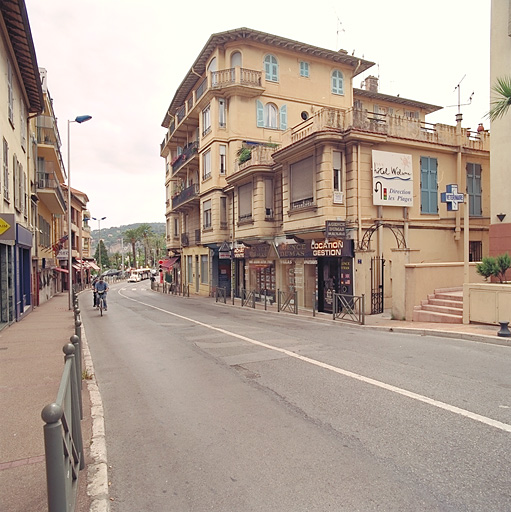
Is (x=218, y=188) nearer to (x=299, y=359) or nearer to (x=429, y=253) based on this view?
(x=429, y=253)

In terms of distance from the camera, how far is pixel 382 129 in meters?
17.7

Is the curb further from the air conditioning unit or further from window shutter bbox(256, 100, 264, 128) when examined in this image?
window shutter bbox(256, 100, 264, 128)

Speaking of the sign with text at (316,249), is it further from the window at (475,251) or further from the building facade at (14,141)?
the building facade at (14,141)

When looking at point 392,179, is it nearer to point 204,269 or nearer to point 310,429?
point 310,429

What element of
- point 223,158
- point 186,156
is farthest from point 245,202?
point 186,156

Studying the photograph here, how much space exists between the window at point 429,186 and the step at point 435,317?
21.8ft

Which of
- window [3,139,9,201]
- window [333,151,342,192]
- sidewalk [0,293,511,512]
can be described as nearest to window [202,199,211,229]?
window [333,151,342,192]

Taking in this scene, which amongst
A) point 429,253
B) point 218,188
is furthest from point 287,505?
point 218,188

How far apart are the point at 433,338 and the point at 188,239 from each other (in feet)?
95.6

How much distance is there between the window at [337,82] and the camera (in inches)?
1179

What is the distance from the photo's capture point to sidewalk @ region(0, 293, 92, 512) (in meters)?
3.50

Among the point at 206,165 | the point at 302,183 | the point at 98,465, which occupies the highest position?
the point at 206,165

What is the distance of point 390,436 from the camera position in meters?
4.56

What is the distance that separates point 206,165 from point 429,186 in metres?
16.4
